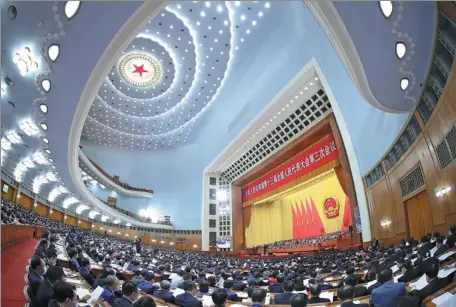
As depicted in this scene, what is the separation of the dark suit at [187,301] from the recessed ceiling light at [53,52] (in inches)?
197

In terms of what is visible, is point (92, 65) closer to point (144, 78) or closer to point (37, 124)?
point (37, 124)

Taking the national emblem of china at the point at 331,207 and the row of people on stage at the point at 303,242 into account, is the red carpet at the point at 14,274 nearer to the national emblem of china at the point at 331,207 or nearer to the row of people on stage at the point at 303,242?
the row of people on stage at the point at 303,242

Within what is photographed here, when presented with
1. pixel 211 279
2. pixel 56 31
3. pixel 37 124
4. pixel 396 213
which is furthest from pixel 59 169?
pixel 396 213

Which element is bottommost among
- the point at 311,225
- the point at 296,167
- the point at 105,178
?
the point at 311,225

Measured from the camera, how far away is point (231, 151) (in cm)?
2238

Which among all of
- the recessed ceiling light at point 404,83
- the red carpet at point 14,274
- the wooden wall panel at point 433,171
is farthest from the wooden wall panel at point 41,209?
the recessed ceiling light at point 404,83

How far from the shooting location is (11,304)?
325 centimetres

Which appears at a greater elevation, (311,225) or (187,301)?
(311,225)

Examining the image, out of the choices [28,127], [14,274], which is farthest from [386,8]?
[28,127]

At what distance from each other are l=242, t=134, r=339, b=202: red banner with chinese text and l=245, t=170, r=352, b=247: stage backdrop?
3.34 feet

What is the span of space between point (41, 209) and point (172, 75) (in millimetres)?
12886

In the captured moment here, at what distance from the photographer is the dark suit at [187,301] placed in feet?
11.5

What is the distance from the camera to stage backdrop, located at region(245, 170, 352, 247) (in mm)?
19688

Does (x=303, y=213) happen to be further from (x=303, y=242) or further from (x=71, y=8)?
(x=71, y=8)
